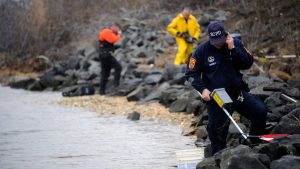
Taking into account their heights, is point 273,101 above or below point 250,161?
below

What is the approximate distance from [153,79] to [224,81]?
1185 cm

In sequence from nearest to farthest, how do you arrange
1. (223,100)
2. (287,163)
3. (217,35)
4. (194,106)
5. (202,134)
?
(287,163) → (223,100) → (217,35) → (202,134) → (194,106)

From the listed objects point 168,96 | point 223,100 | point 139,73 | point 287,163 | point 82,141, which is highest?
point 223,100

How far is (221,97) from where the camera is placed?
311 inches

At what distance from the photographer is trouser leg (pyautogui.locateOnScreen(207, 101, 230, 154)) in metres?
8.18

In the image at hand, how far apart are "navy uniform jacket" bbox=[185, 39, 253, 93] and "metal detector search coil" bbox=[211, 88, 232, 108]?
0.73 feet

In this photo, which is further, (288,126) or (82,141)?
(82,141)

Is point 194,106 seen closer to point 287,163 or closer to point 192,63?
point 192,63

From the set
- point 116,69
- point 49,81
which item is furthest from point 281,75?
point 49,81

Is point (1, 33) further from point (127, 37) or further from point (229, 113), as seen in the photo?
point (229, 113)

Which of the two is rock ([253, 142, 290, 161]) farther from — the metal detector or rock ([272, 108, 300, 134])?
rock ([272, 108, 300, 134])

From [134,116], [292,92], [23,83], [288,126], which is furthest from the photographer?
[23,83]

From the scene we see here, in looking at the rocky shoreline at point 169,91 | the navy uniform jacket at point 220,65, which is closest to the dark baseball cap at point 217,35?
the navy uniform jacket at point 220,65

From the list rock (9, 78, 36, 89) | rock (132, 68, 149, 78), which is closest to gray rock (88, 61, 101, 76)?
rock (9, 78, 36, 89)
